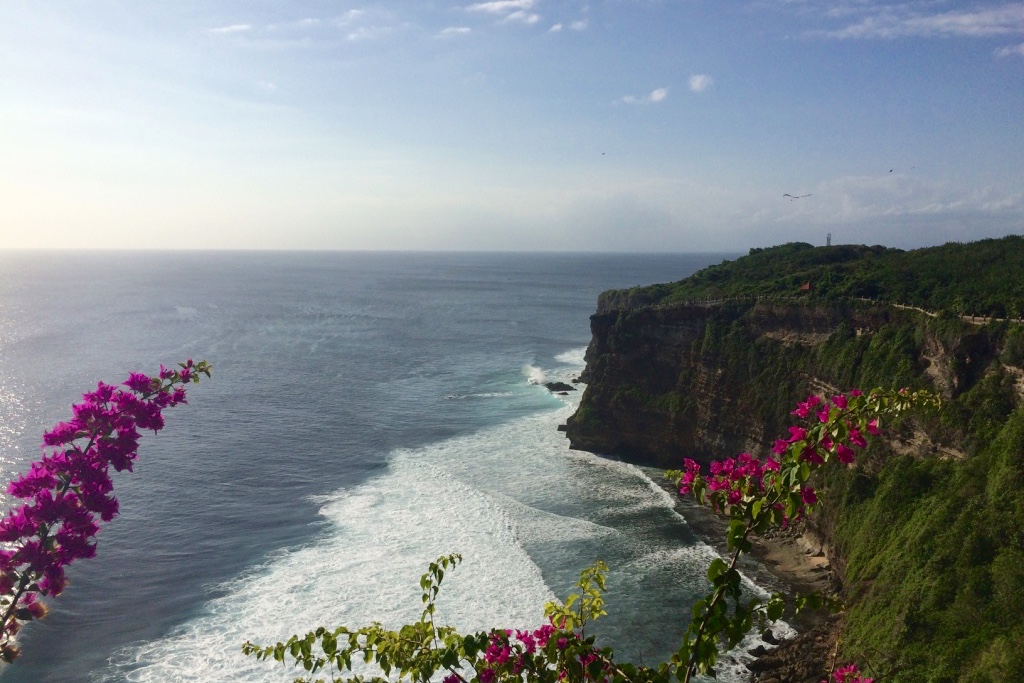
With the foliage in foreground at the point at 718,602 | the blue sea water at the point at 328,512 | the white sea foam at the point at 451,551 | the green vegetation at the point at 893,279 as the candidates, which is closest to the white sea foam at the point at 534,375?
the blue sea water at the point at 328,512

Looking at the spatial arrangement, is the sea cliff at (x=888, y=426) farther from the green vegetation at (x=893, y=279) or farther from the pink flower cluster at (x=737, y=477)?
the pink flower cluster at (x=737, y=477)

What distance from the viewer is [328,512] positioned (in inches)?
1812

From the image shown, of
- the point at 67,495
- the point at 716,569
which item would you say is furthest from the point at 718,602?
the point at 67,495

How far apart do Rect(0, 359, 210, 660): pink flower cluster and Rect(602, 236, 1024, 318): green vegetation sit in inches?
1736

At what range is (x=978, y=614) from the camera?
83.2 feet

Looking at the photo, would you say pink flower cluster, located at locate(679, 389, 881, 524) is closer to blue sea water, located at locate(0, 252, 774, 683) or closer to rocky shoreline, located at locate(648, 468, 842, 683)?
rocky shoreline, located at locate(648, 468, 842, 683)

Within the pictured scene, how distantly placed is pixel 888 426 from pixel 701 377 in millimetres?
21641

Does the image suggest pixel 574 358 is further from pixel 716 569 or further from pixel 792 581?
pixel 716 569

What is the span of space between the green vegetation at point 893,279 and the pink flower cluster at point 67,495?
4408 centimetres

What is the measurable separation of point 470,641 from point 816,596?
9.64 ft

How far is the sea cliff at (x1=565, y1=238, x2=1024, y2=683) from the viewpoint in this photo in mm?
26453

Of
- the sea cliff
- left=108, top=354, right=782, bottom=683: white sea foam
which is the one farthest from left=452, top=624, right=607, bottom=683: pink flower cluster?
left=108, top=354, right=782, bottom=683: white sea foam

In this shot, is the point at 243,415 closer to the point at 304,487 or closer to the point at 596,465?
the point at 304,487

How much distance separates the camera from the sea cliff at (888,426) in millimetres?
26453
